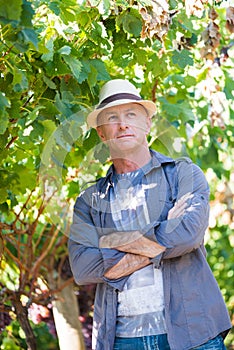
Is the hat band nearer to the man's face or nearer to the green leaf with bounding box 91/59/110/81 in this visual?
the man's face

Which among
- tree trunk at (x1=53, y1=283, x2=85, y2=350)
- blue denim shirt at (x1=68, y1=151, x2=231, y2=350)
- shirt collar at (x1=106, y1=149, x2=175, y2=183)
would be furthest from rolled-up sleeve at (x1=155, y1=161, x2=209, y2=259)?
tree trunk at (x1=53, y1=283, x2=85, y2=350)

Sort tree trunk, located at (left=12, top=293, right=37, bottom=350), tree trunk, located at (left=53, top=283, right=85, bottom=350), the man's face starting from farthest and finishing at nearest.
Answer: tree trunk, located at (left=53, top=283, right=85, bottom=350) → tree trunk, located at (left=12, top=293, right=37, bottom=350) → the man's face

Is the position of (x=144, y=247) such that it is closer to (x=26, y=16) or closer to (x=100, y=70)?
(x=100, y=70)

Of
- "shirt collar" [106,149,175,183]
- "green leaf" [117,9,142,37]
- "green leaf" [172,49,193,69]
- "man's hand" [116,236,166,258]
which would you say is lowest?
"man's hand" [116,236,166,258]

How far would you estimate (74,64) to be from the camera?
336 cm

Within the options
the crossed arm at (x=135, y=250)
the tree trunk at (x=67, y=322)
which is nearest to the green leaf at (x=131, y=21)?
the crossed arm at (x=135, y=250)

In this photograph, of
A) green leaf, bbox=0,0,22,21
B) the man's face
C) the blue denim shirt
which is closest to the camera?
green leaf, bbox=0,0,22,21

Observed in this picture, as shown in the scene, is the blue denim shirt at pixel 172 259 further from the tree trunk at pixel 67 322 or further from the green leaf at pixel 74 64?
the tree trunk at pixel 67 322

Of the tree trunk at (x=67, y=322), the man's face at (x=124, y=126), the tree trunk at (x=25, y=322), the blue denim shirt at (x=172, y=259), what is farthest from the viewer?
the tree trunk at (x=67, y=322)

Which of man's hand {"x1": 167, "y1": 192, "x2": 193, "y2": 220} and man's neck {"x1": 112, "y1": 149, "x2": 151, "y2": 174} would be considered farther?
man's neck {"x1": 112, "y1": 149, "x2": 151, "y2": 174}

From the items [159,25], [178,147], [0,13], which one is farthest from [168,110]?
[0,13]

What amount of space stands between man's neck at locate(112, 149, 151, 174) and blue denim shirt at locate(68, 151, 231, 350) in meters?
0.04

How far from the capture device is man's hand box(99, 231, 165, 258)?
3.26 m

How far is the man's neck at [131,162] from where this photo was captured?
3.49 m
